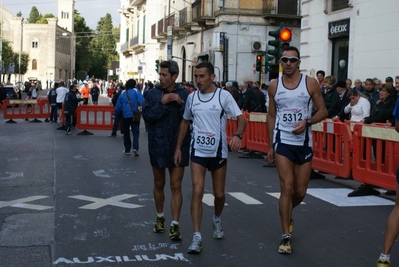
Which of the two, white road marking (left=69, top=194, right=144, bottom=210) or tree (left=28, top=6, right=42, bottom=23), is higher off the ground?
tree (left=28, top=6, right=42, bottom=23)

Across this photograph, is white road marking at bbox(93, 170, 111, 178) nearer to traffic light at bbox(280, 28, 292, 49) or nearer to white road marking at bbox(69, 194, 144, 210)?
white road marking at bbox(69, 194, 144, 210)

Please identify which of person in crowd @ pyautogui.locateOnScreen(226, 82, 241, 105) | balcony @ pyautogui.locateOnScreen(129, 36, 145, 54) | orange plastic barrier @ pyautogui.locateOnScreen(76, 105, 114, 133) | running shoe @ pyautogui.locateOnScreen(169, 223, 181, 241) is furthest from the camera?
balcony @ pyautogui.locateOnScreen(129, 36, 145, 54)

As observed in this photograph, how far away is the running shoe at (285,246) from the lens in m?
6.44

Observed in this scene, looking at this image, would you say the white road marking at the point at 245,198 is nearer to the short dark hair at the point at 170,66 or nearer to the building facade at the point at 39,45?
the short dark hair at the point at 170,66

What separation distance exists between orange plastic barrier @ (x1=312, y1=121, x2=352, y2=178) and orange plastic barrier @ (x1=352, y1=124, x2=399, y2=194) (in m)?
0.30

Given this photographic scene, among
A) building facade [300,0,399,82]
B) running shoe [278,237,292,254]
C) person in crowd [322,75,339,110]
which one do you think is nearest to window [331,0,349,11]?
building facade [300,0,399,82]

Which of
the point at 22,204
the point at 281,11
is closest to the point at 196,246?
the point at 22,204

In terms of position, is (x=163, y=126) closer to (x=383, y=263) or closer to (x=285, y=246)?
(x=285, y=246)

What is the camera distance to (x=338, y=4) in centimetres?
2189

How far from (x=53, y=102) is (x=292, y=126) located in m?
23.0

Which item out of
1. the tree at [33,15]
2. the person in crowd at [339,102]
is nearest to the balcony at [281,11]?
the person in crowd at [339,102]

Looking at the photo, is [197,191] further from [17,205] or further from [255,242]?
[17,205]

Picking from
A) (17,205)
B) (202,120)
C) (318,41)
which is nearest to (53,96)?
(318,41)

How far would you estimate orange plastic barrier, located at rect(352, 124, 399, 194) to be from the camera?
1007 centimetres
